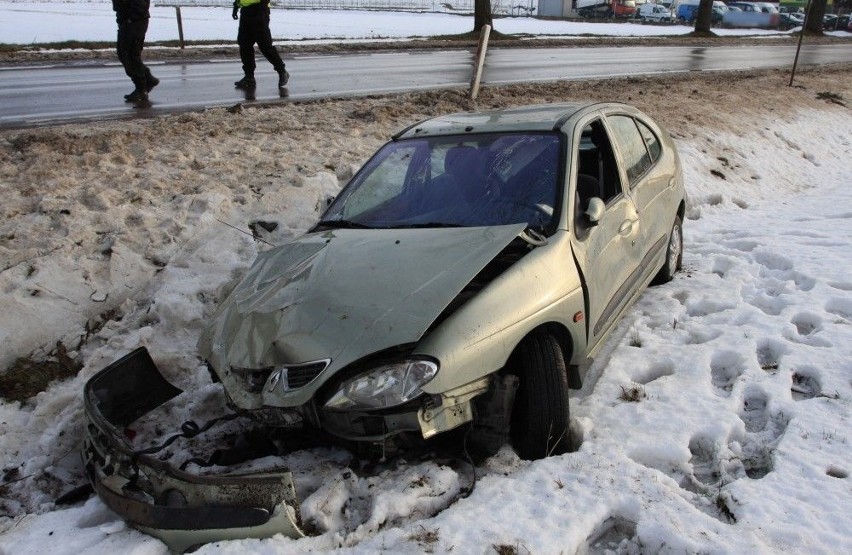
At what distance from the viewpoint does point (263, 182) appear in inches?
258

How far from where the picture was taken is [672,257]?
5699mm

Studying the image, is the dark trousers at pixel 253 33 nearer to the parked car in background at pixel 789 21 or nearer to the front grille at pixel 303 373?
the front grille at pixel 303 373

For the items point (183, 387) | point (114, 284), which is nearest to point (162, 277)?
point (114, 284)

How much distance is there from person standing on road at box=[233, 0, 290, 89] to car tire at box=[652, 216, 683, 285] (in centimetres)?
798

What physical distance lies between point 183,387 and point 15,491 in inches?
41.3

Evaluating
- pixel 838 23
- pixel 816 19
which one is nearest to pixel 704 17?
pixel 816 19

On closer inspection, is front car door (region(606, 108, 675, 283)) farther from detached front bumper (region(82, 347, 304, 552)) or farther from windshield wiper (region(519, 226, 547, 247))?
detached front bumper (region(82, 347, 304, 552))

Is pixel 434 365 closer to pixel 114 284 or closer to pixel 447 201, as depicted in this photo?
pixel 447 201

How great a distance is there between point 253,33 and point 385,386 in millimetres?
9811

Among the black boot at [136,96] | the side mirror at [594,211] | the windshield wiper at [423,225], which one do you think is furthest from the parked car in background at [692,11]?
the windshield wiper at [423,225]

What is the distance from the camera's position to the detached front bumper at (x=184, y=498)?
2.65 m

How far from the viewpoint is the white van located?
4959 cm

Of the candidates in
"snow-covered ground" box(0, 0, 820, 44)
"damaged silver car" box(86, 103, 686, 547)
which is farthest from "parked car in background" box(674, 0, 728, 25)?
"damaged silver car" box(86, 103, 686, 547)

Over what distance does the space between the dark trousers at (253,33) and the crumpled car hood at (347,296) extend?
335 inches
